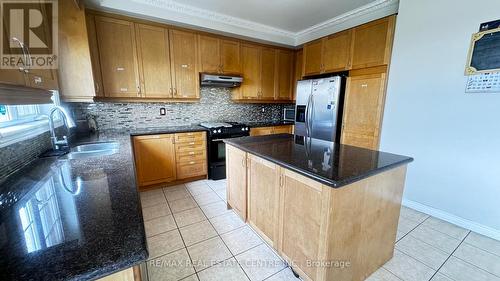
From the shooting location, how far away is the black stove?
329 centimetres

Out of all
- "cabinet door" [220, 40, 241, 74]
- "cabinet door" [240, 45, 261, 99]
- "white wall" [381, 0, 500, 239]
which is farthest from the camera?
"cabinet door" [240, 45, 261, 99]

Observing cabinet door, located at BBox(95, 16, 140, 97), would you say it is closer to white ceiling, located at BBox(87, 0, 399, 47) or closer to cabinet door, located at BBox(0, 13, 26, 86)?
white ceiling, located at BBox(87, 0, 399, 47)

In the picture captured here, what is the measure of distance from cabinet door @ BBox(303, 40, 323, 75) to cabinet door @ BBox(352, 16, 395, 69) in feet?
2.07

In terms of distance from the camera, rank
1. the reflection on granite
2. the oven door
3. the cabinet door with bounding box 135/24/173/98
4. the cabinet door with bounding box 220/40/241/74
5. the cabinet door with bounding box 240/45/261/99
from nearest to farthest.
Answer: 1. the reflection on granite
2. the cabinet door with bounding box 135/24/173/98
3. the oven door
4. the cabinet door with bounding box 220/40/241/74
5. the cabinet door with bounding box 240/45/261/99

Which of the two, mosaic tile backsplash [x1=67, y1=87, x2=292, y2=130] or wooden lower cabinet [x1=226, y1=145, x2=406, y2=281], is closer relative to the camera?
wooden lower cabinet [x1=226, y1=145, x2=406, y2=281]

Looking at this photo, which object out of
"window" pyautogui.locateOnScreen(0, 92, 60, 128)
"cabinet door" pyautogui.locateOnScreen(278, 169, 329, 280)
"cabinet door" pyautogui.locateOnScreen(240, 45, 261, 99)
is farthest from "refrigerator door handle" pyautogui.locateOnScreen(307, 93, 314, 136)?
"window" pyautogui.locateOnScreen(0, 92, 60, 128)

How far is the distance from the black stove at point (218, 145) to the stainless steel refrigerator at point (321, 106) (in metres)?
1.15

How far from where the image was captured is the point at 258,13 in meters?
3.10

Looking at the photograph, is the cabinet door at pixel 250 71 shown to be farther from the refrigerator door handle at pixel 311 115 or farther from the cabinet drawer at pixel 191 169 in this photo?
the cabinet drawer at pixel 191 169

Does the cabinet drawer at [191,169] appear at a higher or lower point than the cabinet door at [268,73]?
lower

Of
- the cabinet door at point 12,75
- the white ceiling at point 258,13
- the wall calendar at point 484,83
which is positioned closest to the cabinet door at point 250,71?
the white ceiling at point 258,13

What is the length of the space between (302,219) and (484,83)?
2260 millimetres

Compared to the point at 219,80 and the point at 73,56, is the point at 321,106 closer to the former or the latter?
the point at 219,80

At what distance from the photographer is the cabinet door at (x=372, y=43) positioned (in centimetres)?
261
